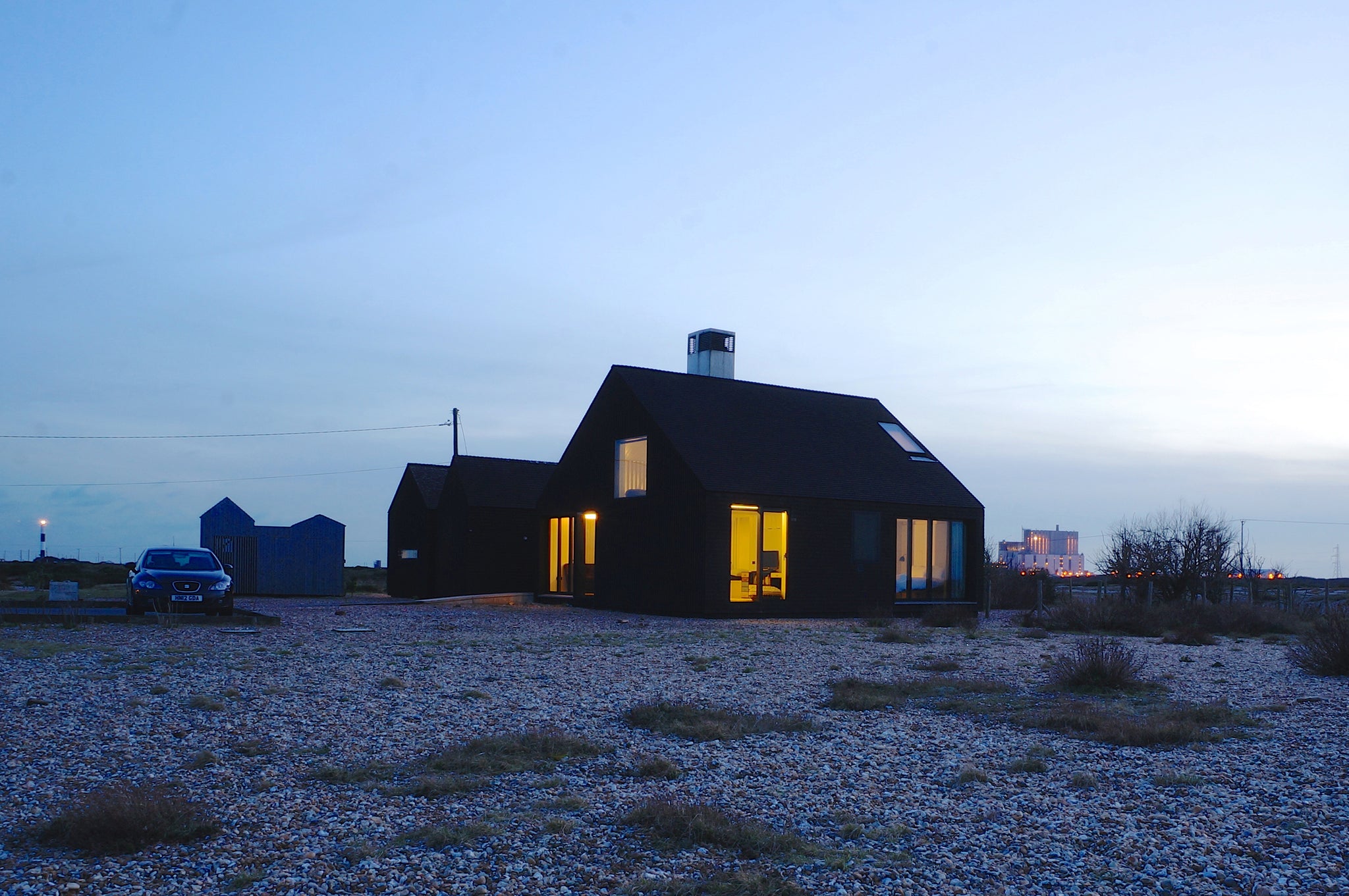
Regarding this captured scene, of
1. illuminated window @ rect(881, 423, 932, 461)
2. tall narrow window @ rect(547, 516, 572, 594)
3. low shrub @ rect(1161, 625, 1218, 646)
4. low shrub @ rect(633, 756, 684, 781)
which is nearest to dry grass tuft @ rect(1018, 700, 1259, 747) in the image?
low shrub @ rect(633, 756, 684, 781)

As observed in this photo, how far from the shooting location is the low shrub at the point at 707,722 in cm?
844

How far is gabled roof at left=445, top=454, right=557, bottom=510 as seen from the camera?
110 ft

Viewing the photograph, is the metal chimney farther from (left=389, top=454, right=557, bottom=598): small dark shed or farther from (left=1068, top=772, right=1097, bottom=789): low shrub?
(left=1068, top=772, right=1097, bottom=789): low shrub

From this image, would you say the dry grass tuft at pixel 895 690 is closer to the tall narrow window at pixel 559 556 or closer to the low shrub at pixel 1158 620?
the low shrub at pixel 1158 620

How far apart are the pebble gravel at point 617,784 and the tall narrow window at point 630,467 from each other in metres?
12.5

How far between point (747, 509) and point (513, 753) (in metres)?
16.8

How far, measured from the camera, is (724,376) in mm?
29672

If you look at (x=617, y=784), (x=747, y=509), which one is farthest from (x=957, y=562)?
(x=617, y=784)

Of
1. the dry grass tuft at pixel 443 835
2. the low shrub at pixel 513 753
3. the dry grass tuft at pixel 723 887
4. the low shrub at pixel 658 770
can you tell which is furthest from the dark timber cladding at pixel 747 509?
the dry grass tuft at pixel 723 887

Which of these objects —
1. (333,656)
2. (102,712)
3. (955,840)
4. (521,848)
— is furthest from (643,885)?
(333,656)

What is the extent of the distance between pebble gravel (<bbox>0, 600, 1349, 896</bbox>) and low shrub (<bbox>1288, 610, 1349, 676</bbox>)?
380 millimetres

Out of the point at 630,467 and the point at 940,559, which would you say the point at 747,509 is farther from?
the point at 940,559

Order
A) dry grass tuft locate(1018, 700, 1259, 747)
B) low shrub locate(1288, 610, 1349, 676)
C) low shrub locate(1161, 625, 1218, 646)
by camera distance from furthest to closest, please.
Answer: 1. low shrub locate(1161, 625, 1218, 646)
2. low shrub locate(1288, 610, 1349, 676)
3. dry grass tuft locate(1018, 700, 1259, 747)

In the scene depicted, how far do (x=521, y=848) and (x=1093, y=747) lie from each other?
4.73 m
